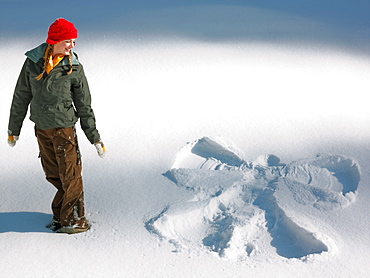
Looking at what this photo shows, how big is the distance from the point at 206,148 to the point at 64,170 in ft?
2.49

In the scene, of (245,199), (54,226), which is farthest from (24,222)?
(245,199)

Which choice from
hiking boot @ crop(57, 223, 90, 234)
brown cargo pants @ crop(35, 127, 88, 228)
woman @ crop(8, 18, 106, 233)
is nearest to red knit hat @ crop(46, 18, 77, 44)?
woman @ crop(8, 18, 106, 233)

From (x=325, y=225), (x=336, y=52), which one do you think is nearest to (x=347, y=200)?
(x=325, y=225)

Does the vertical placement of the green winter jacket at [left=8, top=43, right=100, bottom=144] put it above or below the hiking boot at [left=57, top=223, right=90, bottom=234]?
above

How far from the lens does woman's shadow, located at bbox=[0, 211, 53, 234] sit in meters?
1.78

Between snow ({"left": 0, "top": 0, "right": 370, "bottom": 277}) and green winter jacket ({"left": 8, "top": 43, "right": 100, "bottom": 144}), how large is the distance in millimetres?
390

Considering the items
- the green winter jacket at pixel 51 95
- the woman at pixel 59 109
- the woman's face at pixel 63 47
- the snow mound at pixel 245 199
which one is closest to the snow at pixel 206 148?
the snow mound at pixel 245 199

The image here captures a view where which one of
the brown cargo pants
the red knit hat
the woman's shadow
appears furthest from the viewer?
the woman's shadow

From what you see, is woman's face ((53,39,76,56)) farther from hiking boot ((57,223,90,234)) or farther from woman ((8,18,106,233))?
hiking boot ((57,223,90,234))

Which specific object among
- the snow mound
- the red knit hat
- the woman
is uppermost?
the red knit hat

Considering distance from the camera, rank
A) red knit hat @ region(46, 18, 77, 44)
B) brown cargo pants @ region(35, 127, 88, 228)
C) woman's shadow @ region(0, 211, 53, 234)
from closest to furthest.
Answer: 1. red knit hat @ region(46, 18, 77, 44)
2. brown cargo pants @ region(35, 127, 88, 228)
3. woman's shadow @ region(0, 211, 53, 234)

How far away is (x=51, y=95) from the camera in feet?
5.30

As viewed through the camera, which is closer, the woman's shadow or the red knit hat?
the red knit hat

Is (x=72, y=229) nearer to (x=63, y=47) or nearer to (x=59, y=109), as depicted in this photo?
(x=59, y=109)
